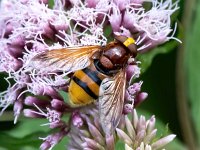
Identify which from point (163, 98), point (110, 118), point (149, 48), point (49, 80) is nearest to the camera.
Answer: point (110, 118)

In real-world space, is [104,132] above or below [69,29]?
below

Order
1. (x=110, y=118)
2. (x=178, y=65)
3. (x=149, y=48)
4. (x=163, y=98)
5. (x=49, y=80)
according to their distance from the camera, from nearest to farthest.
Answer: (x=110, y=118)
(x=49, y=80)
(x=149, y=48)
(x=178, y=65)
(x=163, y=98)

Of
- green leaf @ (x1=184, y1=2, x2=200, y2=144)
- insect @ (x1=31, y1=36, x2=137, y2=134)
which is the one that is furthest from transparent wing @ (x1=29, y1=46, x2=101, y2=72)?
green leaf @ (x1=184, y1=2, x2=200, y2=144)

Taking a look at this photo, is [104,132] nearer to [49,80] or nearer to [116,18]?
[49,80]

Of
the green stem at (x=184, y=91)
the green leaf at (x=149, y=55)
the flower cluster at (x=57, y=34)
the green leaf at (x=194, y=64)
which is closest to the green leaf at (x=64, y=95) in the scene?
the flower cluster at (x=57, y=34)

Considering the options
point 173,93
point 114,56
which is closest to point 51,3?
point 114,56

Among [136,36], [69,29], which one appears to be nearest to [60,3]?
[69,29]
